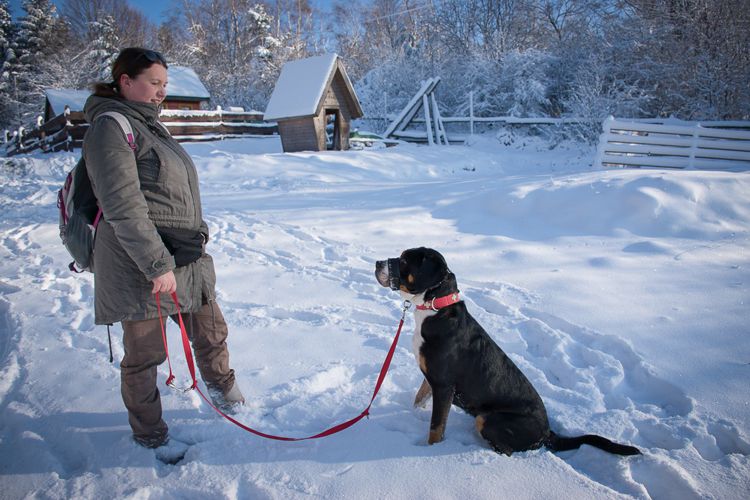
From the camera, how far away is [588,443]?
88.3 inches

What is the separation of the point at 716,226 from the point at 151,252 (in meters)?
7.11

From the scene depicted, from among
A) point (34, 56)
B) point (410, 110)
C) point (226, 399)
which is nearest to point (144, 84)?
point (226, 399)

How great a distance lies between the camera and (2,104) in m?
31.0

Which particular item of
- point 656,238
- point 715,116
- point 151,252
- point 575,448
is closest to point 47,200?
point 151,252

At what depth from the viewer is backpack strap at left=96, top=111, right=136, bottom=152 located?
1.90 m

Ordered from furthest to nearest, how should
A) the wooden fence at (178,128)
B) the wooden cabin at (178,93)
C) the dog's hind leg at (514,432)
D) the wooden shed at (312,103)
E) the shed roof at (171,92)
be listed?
the wooden cabin at (178,93)
the shed roof at (171,92)
the wooden fence at (178,128)
the wooden shed at (312,103)
the dog's hind leg at (514,432)

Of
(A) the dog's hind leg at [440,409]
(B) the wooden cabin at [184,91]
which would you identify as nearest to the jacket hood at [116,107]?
(A) the dog's hind leg at [440,409]

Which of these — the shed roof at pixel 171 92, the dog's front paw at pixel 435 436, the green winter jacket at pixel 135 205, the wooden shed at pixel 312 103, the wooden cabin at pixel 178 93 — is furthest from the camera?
the wooden cabin at pixel 178 93

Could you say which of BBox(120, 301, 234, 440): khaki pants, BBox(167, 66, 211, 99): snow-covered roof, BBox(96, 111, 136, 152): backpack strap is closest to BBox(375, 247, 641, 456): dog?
BBox(120, 301, 234, 440): khaki pants

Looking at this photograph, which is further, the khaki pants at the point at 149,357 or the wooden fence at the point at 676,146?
the wooden fence at the point at 676,146

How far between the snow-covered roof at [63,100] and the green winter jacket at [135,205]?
23.9m

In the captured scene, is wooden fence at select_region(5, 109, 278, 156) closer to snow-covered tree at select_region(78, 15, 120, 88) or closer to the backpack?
snow-covered tree at select_region(78, 15, 120, 88)

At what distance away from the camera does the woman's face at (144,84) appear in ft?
6.65

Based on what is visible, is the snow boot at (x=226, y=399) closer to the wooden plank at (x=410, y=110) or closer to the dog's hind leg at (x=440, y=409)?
the dog's hind leg at (x=440, y=409)
